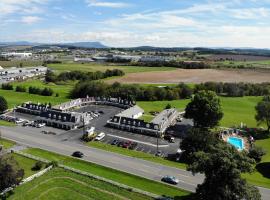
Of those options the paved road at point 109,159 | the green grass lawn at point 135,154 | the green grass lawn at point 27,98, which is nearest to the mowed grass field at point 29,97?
the green grass lawn at point 27,98

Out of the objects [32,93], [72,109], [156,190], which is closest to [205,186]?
[156,190]

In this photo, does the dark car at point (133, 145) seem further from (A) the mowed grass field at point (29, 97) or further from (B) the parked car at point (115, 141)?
(A) the mowed grass field at point (29, 97)

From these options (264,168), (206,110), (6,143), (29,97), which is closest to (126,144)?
(206,110)

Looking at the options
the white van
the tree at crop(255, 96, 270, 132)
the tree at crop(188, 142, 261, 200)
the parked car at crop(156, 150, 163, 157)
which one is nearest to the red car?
the white van

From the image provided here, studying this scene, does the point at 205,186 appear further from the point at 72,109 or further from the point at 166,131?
the point at 72,109

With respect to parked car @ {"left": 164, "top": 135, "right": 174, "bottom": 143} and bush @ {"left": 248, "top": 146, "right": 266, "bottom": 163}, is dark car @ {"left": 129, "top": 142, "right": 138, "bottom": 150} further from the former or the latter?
bush @ {"left": 248, "top": 146, "right": 266, "bottom": 163}

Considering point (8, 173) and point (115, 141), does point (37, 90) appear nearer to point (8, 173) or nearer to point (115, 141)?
point (115, 141)
